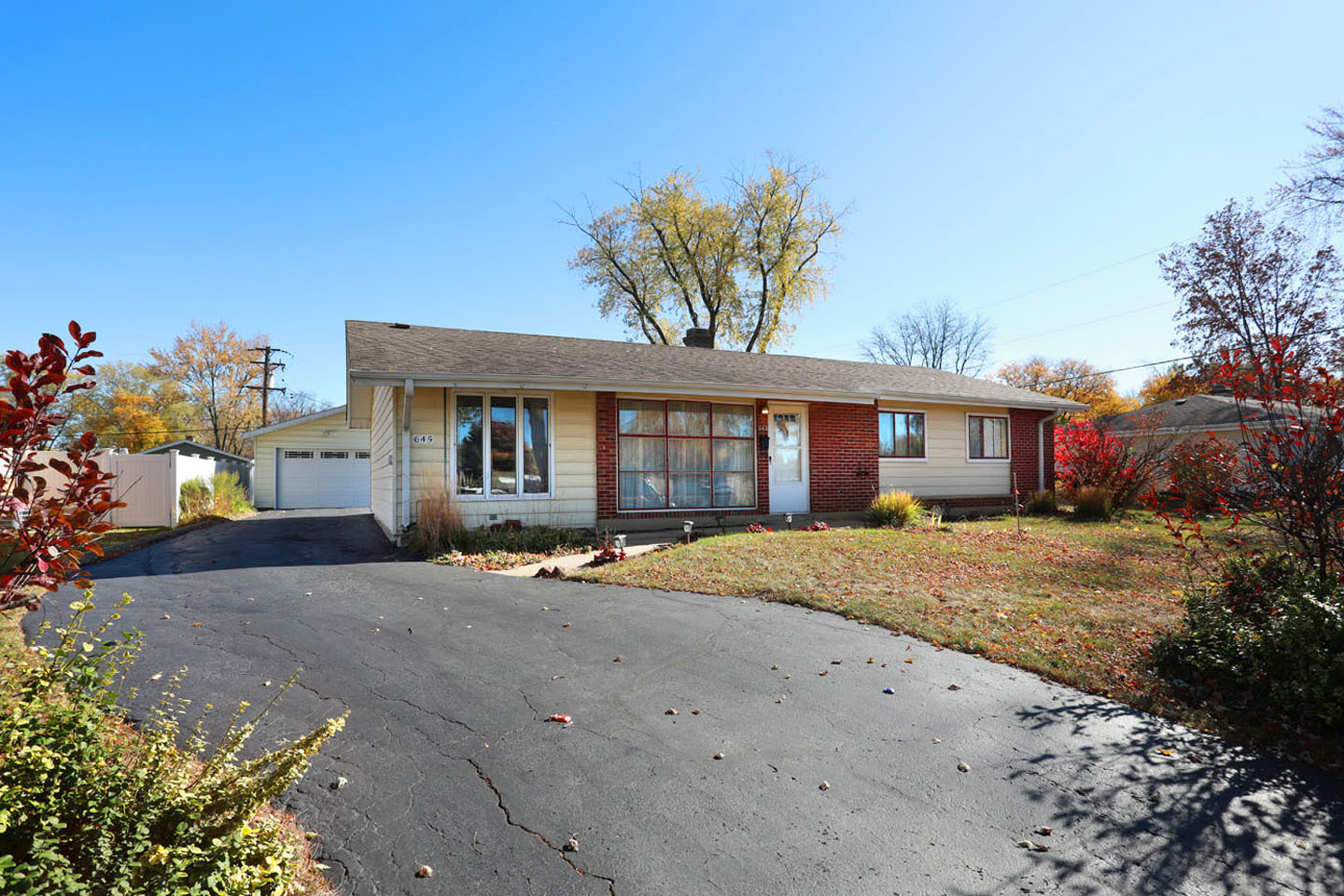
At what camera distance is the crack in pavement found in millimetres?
2332

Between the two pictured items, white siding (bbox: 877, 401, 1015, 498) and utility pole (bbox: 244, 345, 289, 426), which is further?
utility pole (bbox: 244, 345, 289, 426)

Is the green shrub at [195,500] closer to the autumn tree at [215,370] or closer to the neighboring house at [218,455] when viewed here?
the neighboring house at [218,455]

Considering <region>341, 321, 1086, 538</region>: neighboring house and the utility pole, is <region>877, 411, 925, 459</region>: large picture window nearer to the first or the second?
<region>341, 321, 1086, 538</region>: neighboring house

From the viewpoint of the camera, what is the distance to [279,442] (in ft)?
75.4

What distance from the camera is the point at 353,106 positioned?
12141 mm

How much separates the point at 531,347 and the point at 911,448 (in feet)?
30.3

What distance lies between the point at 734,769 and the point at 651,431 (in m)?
9.29

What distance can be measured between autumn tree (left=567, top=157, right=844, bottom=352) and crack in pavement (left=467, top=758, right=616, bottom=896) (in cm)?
2752

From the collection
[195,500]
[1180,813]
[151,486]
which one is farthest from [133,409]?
[1180,813]

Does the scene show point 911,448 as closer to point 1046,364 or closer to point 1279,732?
point 1279,732

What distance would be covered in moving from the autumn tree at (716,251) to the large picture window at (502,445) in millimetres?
19504

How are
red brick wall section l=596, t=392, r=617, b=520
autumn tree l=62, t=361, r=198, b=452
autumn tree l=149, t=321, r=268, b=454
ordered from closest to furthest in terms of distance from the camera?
1. red brick wall section l=596, t=392, r=617, b=520
2. autumn tree l=62, t=361, r=198, b=452
3. autumn tree l=149, t=321, r=268, b=454

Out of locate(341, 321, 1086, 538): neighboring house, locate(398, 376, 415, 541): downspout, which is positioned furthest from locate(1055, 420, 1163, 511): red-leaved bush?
locate(398, 376, 415, 541): downspout

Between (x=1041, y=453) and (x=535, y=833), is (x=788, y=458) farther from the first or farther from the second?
(x=535, y=833)
